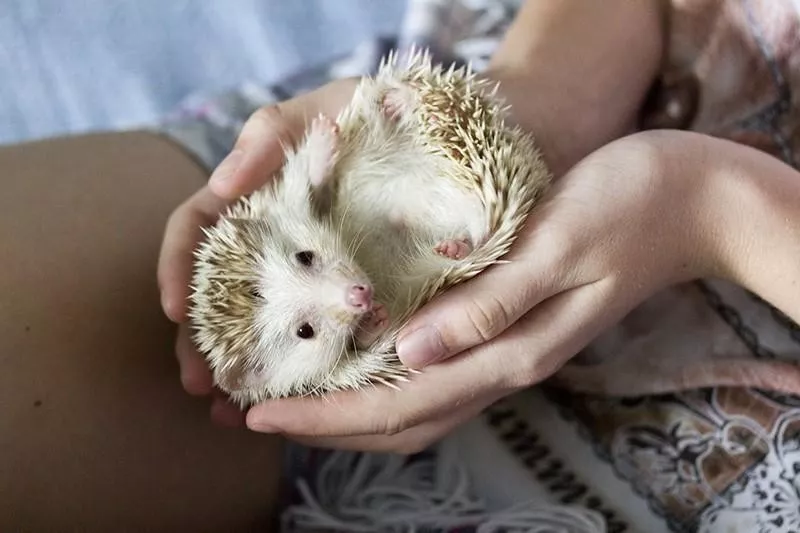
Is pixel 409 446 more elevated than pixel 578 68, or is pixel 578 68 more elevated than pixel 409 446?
pixel 578 68

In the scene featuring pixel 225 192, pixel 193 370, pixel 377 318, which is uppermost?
pixel 225 192

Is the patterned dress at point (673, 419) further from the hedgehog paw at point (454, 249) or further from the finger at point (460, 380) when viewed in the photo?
the hedgehog paw at point (454, 249)

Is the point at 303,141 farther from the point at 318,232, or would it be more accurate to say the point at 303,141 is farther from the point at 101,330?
the point at 101,330

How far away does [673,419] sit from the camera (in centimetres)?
118

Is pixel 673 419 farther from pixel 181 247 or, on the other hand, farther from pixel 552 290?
pixel 181 247

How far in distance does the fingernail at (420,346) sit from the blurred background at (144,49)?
962 mm

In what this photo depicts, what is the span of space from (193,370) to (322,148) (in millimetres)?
318

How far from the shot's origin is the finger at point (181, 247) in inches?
44.0

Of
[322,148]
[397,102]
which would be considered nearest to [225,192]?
[322,148]

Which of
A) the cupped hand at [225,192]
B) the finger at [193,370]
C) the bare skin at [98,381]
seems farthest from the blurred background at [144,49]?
the finger at [193,370]

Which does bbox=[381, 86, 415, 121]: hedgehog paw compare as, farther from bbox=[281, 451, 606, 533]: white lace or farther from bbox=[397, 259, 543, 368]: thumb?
bbox=[281, 451, 606, 533]: white lace

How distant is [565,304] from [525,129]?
273mm

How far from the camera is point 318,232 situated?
1.10 meters

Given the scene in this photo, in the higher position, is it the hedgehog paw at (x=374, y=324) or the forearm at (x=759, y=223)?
the forearm at (x=759, y=223)
